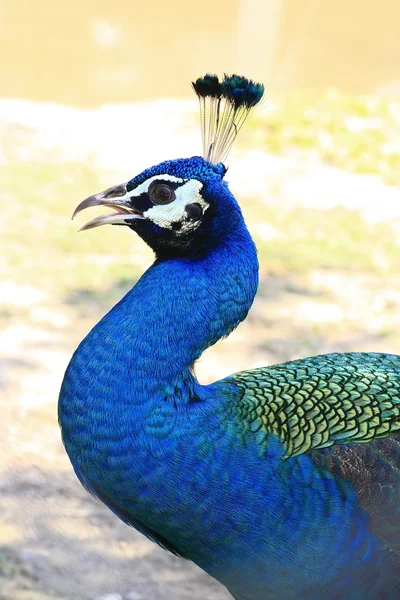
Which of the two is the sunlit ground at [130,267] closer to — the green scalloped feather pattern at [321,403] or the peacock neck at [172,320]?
the green scalloped feather pattern at [321,403]

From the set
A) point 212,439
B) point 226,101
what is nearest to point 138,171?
point 226,101

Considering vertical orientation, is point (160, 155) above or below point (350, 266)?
above

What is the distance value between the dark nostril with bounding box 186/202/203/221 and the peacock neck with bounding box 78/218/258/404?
73 mm

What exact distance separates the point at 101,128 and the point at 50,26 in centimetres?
245

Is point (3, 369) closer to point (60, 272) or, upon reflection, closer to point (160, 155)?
point (60, 272)

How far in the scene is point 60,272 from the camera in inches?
150

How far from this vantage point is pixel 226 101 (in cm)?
182

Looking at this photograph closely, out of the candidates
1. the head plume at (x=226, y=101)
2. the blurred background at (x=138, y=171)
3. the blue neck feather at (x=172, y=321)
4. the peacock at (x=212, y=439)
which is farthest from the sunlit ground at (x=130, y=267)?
the head plume at (x=226, y=101)

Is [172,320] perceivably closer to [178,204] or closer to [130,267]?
[178,204]

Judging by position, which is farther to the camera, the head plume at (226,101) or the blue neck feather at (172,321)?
the head plume at (226,101)

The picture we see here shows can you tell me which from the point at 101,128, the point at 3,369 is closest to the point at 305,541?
the point at 3,369

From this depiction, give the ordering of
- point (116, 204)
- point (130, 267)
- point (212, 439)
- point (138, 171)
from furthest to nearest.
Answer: point (138, 171), point (130, 267), point (116, 204), point (212, 439)

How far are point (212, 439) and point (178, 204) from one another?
464mm

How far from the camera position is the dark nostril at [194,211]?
168 cm
